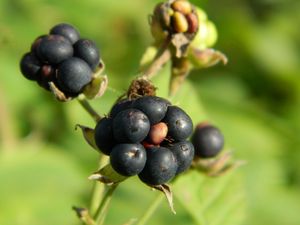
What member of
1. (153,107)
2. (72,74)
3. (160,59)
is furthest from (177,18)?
(153,107)

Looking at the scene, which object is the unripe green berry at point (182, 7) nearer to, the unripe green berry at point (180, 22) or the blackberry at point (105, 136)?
the unripe green berry at point (180, 22)

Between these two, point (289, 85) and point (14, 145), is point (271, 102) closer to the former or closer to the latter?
point (289, 85)

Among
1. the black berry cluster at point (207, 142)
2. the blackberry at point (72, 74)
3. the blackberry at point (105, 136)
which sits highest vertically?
the blackberry at point (72, 74)

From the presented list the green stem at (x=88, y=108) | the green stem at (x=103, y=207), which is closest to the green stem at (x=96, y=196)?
the green stem at (x=103, y=207)

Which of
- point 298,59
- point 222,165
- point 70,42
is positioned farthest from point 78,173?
point 298,59

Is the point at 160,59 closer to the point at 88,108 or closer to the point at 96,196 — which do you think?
the point at 88,108

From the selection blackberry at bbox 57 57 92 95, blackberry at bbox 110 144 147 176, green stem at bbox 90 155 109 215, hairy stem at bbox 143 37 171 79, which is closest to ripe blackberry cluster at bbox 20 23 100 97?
blackberry at bbox 57 57 92 95

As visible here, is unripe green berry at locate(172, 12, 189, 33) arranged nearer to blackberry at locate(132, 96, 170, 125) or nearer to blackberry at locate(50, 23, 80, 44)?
blackberry at locate(50, 23, 80, 44)
